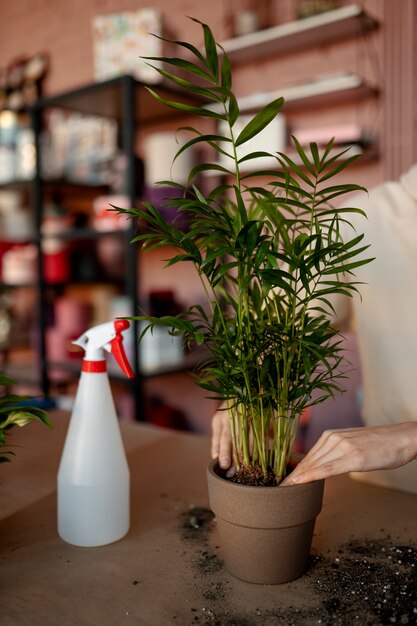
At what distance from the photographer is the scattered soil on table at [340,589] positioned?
0.58 meters

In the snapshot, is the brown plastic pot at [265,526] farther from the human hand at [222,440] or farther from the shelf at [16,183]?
the shelf at [16,183]

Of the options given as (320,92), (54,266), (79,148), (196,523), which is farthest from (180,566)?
(79,148)

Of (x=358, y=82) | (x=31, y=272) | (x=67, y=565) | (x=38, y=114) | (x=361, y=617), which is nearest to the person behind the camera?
(x=361, y=617)

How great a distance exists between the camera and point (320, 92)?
2074 mm

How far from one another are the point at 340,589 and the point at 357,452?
15 centimetres

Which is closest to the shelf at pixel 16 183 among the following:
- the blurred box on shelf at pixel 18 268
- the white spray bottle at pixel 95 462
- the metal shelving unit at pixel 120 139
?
the metal shelving unit at pixel 120 139

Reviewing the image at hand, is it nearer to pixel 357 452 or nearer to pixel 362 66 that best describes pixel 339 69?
pixel 362 66

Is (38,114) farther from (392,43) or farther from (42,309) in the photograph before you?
(392,43)

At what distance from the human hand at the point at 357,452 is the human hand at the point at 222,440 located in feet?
0.29

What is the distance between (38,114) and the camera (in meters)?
2.79

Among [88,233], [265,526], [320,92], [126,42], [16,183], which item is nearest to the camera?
[265,526]

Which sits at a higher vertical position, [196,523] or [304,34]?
[304,34]

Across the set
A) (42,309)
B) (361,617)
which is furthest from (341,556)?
(42,309)

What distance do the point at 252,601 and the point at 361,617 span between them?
11cm
